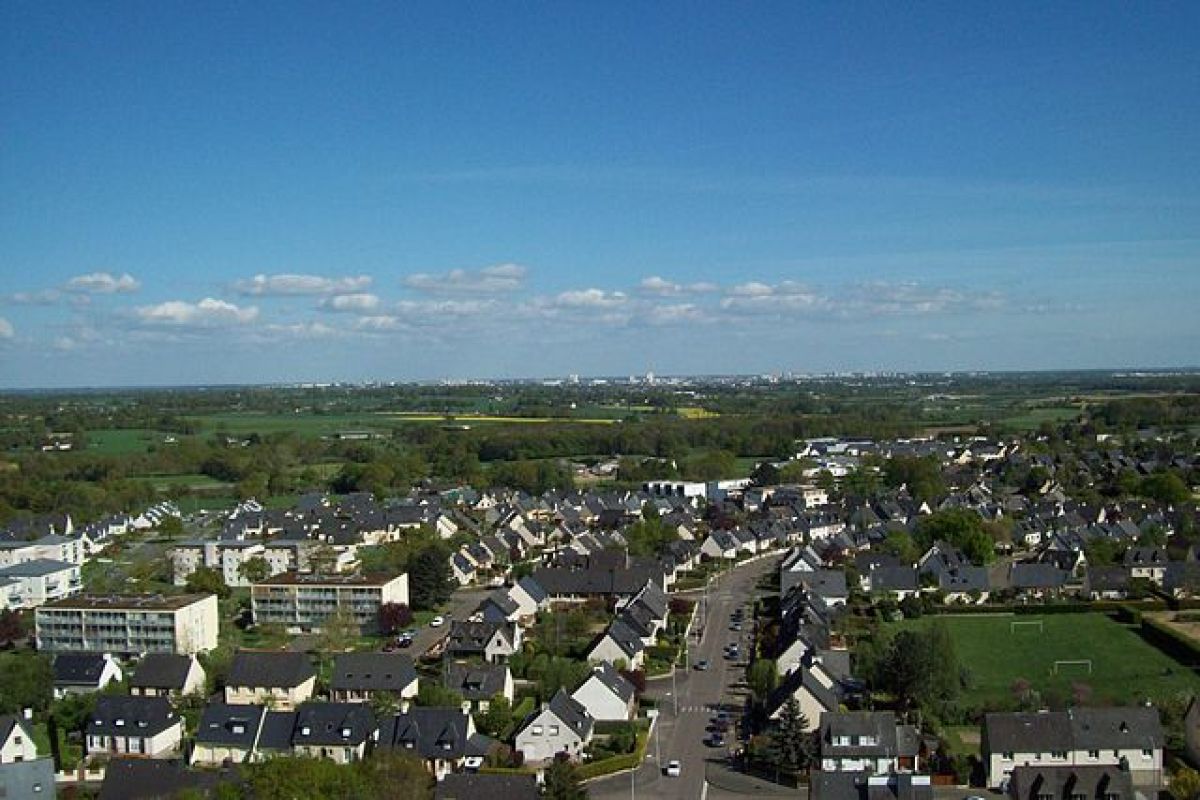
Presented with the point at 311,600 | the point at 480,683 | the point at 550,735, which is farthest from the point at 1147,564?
the point at 311,600

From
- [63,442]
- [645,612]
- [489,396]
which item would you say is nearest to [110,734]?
[645,612]

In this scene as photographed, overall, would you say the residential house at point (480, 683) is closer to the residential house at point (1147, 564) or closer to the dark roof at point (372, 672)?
the dark roof at point (372, 672)

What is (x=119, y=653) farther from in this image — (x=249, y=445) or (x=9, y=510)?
(x=249, y=445)

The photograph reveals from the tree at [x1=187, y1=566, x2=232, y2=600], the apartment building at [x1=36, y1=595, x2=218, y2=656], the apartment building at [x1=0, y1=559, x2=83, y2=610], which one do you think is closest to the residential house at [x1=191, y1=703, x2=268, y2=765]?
the apartment building at [x1=36, y1=595, x2=218, y2=656]

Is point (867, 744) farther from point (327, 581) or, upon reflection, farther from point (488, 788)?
point (327, 581)

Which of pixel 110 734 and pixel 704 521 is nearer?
pixel 110 734

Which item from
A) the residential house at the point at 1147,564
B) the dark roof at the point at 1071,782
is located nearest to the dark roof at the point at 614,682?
the dark roof at the point at 1071,782
